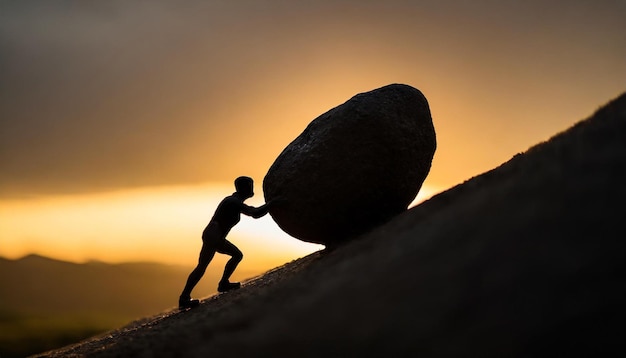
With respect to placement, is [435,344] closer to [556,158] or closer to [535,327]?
[535,327]

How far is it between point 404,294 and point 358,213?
5.51 meters

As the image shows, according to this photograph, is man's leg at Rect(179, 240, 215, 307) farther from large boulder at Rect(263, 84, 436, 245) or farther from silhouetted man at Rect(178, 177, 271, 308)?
large boulder at Rect(263, 84, 436, 245)

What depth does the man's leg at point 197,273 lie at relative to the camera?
483 inches

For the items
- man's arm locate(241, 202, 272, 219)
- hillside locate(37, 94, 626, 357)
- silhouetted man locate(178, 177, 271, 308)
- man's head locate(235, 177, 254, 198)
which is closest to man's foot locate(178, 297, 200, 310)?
silhouetted man locate(178, 177, 271, 308)

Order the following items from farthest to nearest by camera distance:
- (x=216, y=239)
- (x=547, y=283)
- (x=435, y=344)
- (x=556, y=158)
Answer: (x=216, y=239) < (x=556, y=158) < (x=547, y=283) < (x=435, y=344)

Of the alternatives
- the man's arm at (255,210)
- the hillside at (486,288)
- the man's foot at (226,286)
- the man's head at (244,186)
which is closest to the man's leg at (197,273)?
the man's foot at (226,286)

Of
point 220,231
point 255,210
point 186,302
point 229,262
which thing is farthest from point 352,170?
point 186,302

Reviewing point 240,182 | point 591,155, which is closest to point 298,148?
point 240,182

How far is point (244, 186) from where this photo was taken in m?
12.3

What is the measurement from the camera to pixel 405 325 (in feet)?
17.1

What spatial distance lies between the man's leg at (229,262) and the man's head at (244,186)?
3.89 ft

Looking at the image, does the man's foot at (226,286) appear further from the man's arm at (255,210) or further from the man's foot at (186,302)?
the man's arm at (255,210)

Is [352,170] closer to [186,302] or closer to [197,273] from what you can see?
[197,273]

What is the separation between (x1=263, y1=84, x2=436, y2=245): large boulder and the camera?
429 inches
